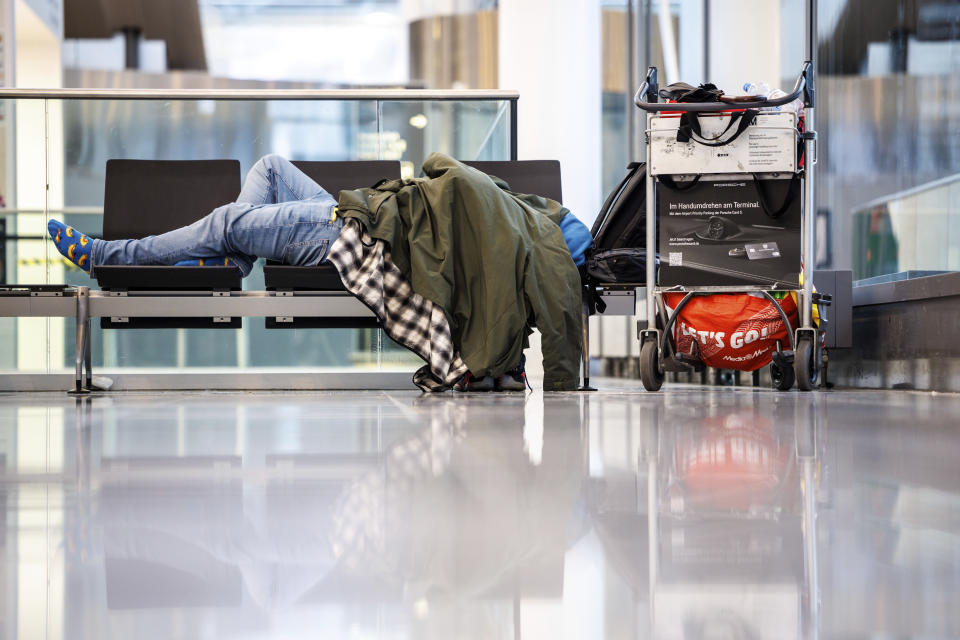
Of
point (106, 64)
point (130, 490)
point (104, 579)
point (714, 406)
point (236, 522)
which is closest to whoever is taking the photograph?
point (104, 579)

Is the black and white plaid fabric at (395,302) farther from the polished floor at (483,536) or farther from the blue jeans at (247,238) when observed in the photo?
the polished floor at (483,536)

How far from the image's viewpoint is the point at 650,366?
3.24 m

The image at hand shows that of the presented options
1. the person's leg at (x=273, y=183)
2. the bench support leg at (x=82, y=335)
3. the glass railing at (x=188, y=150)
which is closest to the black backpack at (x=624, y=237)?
the glass railing at (x=188, y=150)

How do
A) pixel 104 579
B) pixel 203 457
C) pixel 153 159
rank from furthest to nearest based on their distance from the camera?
pixel 153 159 → pixel 203 457 → pixel 104 579

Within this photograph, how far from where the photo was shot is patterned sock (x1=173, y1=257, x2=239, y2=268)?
3713 millimetres

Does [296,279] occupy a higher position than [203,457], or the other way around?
[296,279]

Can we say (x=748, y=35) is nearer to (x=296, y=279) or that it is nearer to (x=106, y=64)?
(x=296, y=279)

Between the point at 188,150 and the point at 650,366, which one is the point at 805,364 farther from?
the point at 188,150

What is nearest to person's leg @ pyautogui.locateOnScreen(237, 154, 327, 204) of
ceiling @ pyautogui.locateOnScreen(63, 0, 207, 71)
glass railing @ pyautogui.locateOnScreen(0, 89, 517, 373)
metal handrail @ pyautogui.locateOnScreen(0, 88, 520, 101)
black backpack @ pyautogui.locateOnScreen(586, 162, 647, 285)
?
glass railing @ pyautogui.locateOnScreen(0, 89, 517, 373)

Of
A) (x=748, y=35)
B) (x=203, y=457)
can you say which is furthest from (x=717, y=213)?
(x=748, y=35)

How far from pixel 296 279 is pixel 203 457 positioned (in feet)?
7.70

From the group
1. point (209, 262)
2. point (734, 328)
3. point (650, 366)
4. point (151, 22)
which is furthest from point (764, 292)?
point (151, 22)

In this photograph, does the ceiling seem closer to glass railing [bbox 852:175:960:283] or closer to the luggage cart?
glass railing [bbox 852:175:960:283]

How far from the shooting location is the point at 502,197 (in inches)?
134
